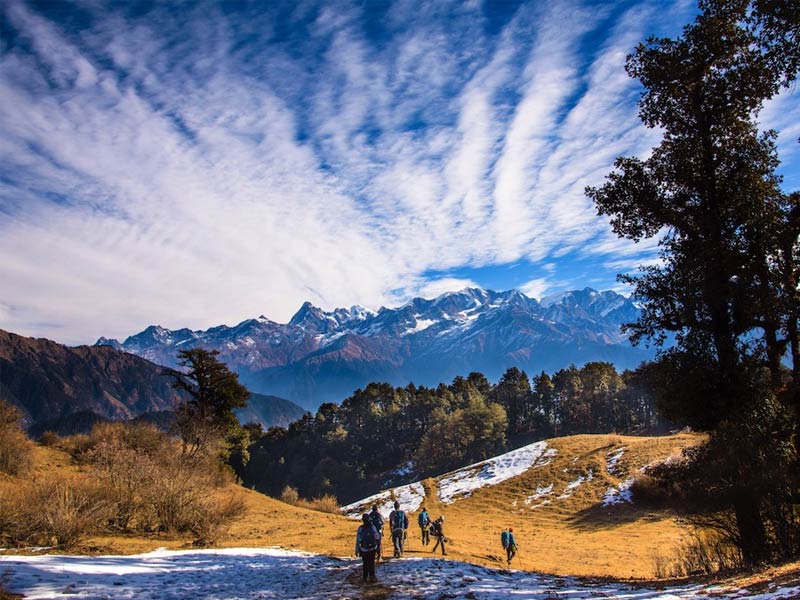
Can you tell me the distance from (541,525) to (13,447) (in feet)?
143

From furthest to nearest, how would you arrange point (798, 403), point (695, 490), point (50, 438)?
point (50, 438) < point (695, 490) < point (798, 403)

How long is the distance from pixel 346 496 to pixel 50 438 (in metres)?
77.8

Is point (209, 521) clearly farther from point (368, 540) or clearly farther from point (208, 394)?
point (208, 394)

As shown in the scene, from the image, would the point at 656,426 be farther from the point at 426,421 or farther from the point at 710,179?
the point at 710,179

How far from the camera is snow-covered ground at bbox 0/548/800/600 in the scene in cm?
1022

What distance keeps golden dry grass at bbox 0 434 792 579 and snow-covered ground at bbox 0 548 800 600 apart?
124 inches

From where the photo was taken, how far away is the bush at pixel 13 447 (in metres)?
29.8

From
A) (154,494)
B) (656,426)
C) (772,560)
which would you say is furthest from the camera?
(656,426)

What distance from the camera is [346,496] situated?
110 metres

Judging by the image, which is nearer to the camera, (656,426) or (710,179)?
(710,179)

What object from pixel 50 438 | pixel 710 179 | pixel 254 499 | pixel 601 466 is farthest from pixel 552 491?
pixel 50 438

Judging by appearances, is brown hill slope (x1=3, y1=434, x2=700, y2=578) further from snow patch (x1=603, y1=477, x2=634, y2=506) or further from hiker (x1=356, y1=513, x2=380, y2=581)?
hiker (x1=356, y1=513, x2=380, y2=581)

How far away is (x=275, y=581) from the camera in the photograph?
46.1 feet

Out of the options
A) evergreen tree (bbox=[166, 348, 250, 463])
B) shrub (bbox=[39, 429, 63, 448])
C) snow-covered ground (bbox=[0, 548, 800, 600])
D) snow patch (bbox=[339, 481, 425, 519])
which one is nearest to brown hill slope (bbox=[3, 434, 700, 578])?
snow patch (bbox=[339, 481, 425, 519])
